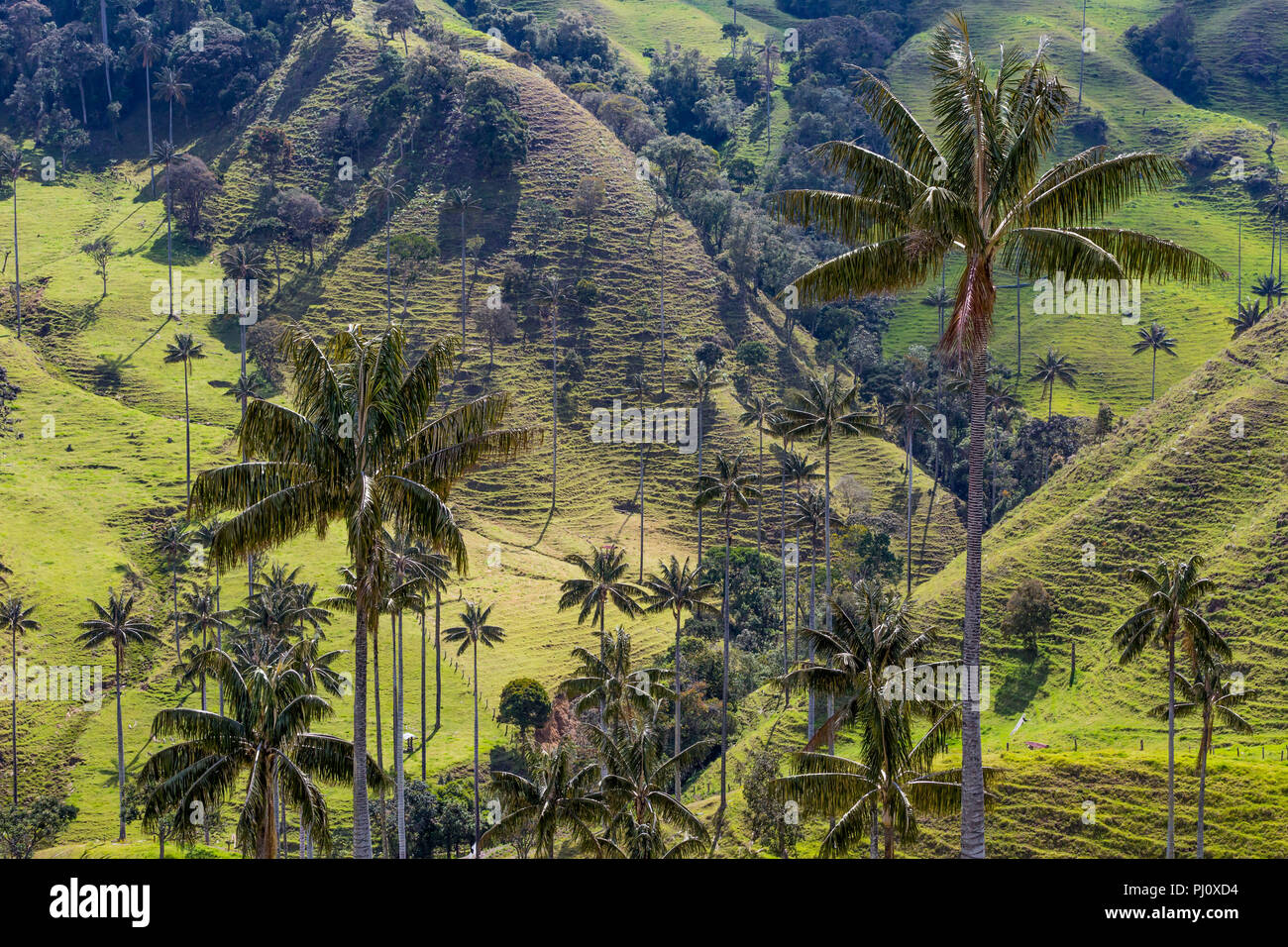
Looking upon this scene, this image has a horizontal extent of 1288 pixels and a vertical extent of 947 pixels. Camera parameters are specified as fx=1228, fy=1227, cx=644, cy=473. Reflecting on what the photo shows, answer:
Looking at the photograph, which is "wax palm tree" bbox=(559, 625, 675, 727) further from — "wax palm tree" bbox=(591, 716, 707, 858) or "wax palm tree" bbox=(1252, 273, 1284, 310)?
"wax palm tree" bbox=(1252, 273, 1284, 310)

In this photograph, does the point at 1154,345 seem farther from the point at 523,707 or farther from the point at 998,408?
the point at 523,707

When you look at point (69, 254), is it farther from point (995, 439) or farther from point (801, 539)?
point (995, 439)

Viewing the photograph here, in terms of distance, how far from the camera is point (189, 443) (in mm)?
114438

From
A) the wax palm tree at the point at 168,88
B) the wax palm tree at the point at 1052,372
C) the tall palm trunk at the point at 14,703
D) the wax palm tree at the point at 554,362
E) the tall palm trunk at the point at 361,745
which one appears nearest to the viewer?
the tall palm trunk at the point at 361,745

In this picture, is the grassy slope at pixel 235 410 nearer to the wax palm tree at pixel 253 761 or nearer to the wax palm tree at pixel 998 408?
the wax palm tree at pixel 998 408

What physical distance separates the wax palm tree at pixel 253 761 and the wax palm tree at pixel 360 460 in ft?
8.64

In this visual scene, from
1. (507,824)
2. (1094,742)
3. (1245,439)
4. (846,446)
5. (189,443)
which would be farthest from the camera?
(846,446)

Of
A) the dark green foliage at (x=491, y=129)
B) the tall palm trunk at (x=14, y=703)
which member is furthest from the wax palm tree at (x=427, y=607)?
the dark green foliage at (x=491, y=129)

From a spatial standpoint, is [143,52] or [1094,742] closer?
[1094,742]

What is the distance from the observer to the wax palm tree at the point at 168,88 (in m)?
179

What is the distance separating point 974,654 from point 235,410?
114 meters

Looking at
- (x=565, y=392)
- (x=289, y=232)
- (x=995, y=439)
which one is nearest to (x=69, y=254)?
(x=289, y=232)

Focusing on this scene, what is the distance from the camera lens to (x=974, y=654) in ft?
77.7

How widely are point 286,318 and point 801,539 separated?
67.1 metres
